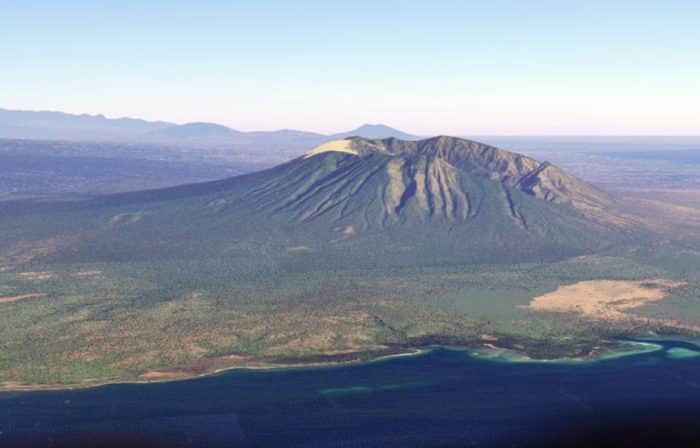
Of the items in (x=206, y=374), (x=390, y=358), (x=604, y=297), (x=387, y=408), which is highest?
(x=604, y=297)

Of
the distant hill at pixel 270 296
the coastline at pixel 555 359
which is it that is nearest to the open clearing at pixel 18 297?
the distant hill at pixel 270 296

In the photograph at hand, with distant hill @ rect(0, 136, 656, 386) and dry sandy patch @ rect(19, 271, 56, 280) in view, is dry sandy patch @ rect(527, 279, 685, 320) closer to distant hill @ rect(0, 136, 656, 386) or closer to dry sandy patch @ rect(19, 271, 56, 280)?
distant hill @ rect(0, 136, 656, 386)

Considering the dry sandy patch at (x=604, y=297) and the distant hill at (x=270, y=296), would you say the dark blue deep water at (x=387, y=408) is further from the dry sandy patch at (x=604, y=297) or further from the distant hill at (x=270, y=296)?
the dry sandy patch at (x=604, y=297)

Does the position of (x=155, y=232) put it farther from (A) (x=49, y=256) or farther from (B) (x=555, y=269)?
(B) (x=555, y=269)

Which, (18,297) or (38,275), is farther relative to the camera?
(38,275)

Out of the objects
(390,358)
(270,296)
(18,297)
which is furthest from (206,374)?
(18,297)

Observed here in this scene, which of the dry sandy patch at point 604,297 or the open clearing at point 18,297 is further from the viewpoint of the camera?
the open clearing at point 18,297

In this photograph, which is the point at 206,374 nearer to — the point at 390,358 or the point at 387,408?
the point at 390,358

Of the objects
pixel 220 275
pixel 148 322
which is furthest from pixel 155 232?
pixel 148 322
